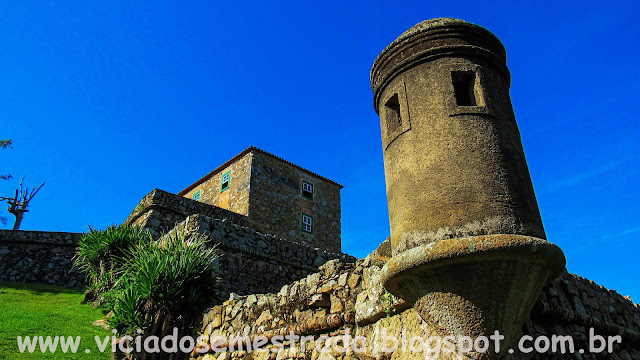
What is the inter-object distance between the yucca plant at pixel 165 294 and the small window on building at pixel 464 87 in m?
6.04

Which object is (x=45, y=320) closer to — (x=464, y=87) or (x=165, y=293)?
(x=165, y=293)

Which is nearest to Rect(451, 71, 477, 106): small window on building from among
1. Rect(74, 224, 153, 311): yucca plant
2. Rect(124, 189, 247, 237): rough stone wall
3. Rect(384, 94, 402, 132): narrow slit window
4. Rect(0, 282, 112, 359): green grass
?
Rect(384, 94, 402, 132): narrow slit window

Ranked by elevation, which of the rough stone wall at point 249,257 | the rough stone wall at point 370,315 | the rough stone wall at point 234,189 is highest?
the rough stone wall at point 234,189

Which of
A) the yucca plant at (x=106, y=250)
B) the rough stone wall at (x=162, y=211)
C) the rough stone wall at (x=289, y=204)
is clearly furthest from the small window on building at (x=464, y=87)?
the rough stone wall at (x=289, y=204)

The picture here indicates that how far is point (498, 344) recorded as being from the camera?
3.98m

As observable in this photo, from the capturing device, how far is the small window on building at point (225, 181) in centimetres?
2453

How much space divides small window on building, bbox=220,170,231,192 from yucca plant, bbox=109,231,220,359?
1562cm

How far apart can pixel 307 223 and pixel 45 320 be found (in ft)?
51.0

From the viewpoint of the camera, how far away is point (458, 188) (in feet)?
13.8

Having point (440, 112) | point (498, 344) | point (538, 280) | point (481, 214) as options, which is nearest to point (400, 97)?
point (440, 112)

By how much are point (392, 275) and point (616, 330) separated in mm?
4146

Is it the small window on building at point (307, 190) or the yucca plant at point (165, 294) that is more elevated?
the small window on building at point (307, 190)

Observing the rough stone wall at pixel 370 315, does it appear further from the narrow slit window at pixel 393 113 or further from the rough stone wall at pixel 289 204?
the rough stone wall at pixel 289 204

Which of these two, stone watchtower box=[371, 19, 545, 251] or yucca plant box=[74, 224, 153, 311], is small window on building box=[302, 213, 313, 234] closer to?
yucca plant box=[74, 224, 153, 311]
